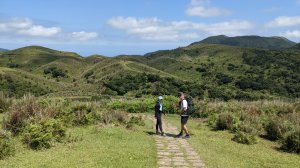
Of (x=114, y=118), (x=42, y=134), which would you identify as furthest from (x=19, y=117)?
(x=114, y=118)

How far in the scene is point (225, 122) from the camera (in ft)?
67.9

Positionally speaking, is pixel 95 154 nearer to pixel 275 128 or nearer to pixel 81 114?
pixel 81 114

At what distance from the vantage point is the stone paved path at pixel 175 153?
11.3m

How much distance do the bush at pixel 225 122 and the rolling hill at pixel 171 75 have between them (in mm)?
44813

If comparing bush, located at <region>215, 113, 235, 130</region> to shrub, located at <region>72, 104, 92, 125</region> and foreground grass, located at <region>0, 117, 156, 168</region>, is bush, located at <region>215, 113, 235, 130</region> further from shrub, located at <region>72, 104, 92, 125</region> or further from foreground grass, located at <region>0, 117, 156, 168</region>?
shrub, located at <region>72, 104, 92, 125</region>

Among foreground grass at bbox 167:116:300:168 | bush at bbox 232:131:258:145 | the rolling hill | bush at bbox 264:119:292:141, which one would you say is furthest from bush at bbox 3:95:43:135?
the rolling hill

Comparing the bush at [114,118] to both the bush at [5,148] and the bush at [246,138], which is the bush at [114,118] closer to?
the bush at [246,138]

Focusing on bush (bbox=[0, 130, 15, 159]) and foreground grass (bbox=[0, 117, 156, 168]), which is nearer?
foreground grass (bbox=[0, 117, 156, 168])

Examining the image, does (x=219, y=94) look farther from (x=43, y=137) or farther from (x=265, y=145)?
(x=43, y=137)

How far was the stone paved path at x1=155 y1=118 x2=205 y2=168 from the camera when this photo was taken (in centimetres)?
1128

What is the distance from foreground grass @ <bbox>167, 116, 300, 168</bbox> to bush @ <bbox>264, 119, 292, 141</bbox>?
72 cm

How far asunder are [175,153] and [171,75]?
8108cm

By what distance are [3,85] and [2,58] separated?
2516 inches

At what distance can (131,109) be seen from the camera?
104ft
